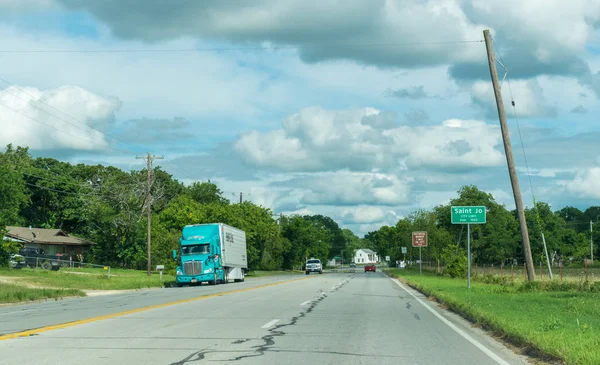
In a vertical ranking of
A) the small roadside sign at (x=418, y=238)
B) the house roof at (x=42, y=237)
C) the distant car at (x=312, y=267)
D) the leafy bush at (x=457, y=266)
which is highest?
the house roof at (x=42, y=237)

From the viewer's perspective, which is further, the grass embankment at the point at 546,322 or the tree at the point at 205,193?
the tree at the point at 205,193

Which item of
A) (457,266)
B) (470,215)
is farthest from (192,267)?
(457,266)

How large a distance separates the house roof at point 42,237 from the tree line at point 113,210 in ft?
5.82

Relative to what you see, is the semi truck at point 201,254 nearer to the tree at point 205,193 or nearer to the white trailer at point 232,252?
the white trailer at point 232,252

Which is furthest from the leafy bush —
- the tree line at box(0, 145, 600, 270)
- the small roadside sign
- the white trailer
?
the white trailer

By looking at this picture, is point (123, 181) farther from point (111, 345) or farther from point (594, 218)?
point (594, 218)

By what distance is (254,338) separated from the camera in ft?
42.8

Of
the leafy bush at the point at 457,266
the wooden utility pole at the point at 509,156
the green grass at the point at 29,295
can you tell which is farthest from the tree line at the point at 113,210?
the wooden utility pole at the point at 509,156

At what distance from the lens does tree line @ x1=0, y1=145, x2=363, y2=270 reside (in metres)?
72.9

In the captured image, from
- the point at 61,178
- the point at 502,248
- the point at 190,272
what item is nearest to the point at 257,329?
the point at 190,272

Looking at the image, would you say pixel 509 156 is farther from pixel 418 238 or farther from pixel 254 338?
pixel 418 238

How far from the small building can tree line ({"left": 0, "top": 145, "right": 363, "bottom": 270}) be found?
1.84m

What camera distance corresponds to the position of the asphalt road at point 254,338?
1055 cm

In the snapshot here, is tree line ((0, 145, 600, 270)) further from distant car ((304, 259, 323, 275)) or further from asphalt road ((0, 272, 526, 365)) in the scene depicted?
asphalt road ((0, 272, 526, 365))
